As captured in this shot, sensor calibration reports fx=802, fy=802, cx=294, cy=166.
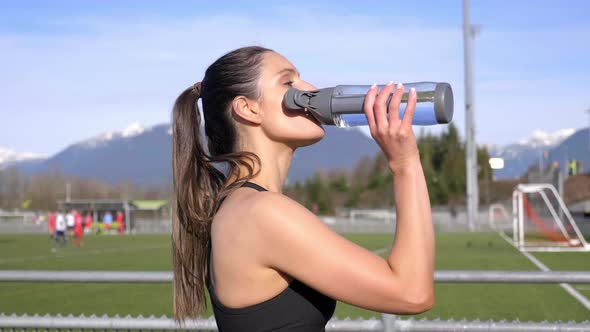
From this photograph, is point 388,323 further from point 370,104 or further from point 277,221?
point 370,104

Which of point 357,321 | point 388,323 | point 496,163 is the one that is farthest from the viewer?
point 496,163

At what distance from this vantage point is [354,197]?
100125 mm

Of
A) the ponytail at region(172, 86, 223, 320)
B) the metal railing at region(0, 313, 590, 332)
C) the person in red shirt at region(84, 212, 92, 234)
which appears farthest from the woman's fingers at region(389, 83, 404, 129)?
the person in red shirt at region(84, 212, 92, 234)

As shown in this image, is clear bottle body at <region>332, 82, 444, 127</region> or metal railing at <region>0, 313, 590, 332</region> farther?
metal railing at <region>0, 313, 590, 332</region>

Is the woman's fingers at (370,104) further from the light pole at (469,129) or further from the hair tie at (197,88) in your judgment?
the light pole at (469,129)

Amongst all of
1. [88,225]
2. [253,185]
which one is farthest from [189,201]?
[88,225]

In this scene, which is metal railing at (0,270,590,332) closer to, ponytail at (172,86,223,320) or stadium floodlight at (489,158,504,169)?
ponytail at (172,86,223,320)

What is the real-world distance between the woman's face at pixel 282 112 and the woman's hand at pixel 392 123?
27cm

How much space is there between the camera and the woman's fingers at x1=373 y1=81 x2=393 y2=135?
1.91 metres

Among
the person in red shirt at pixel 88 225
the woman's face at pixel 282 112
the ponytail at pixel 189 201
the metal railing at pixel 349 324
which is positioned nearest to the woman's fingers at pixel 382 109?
the woman's face at pixel 282 112

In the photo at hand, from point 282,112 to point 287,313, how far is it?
1.81ft

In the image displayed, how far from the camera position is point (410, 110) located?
6.18 feet

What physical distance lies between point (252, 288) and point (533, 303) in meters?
12.8

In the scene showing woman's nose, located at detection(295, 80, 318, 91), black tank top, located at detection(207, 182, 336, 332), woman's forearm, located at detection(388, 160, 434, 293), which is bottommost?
black tank top, located at detection(207, 182, 336, 332)
